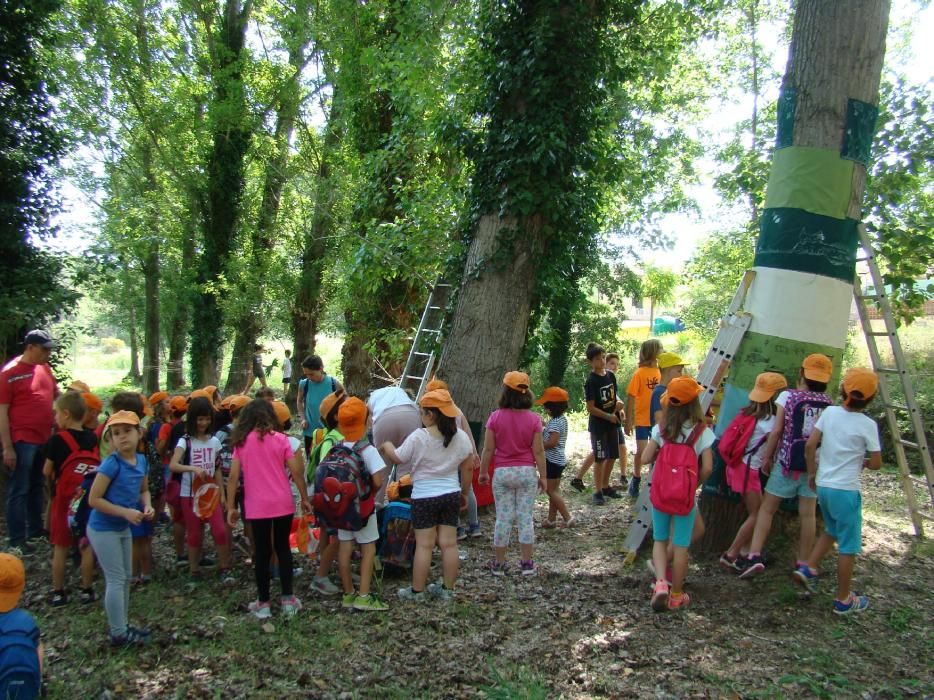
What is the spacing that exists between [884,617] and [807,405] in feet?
5.10

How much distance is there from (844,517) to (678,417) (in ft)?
4.24

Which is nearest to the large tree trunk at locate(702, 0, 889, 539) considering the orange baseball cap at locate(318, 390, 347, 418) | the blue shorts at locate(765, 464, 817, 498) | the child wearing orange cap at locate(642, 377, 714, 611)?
the blue shorts at locate(765, 464, 817, 498)

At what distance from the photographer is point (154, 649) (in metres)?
4.51

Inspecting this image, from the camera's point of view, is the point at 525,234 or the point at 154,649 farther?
the point at 525,234

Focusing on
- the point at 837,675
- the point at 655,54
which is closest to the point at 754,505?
the point at 837,675

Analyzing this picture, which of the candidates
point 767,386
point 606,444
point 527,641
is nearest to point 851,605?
point 767,386

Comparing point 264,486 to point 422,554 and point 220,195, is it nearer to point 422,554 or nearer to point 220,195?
point 422,554

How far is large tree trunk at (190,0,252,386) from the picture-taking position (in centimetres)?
1905

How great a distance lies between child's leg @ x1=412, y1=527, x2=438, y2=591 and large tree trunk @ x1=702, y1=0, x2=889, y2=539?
2.56 meters

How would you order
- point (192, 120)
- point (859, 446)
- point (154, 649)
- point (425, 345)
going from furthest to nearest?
1. point (192, 120)
2. point (425, 345)
3. point (859, 446)
4. point (154, 649)

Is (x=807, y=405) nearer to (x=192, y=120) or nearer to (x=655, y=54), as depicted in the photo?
(x=655, y=54)

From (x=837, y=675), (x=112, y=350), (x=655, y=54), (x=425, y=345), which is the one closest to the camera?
(x=837, y=675)

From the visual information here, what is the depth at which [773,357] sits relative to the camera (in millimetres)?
5852

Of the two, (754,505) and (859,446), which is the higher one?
(859,446)
